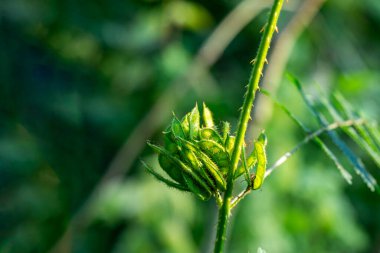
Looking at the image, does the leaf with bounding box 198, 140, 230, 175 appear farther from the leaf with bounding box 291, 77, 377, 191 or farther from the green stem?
the leaf with bounding box 291, 77, 377, 191

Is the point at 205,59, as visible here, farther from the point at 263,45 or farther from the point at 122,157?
the point at 263,45

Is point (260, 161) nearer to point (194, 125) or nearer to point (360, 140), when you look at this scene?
point (194, 125)

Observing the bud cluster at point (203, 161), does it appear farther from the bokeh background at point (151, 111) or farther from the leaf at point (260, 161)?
the bokeh background at point (151, 111)

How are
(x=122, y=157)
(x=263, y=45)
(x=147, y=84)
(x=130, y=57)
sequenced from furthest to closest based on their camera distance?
(x=130, y=57)
(x=147, y=84)
(x=122, y=157)
(x=263, y=45)

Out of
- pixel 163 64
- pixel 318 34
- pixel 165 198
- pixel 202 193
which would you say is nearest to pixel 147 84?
pixel 163 64

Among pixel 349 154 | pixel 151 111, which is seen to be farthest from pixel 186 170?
pixel 151 111

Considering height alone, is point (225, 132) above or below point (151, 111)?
above
